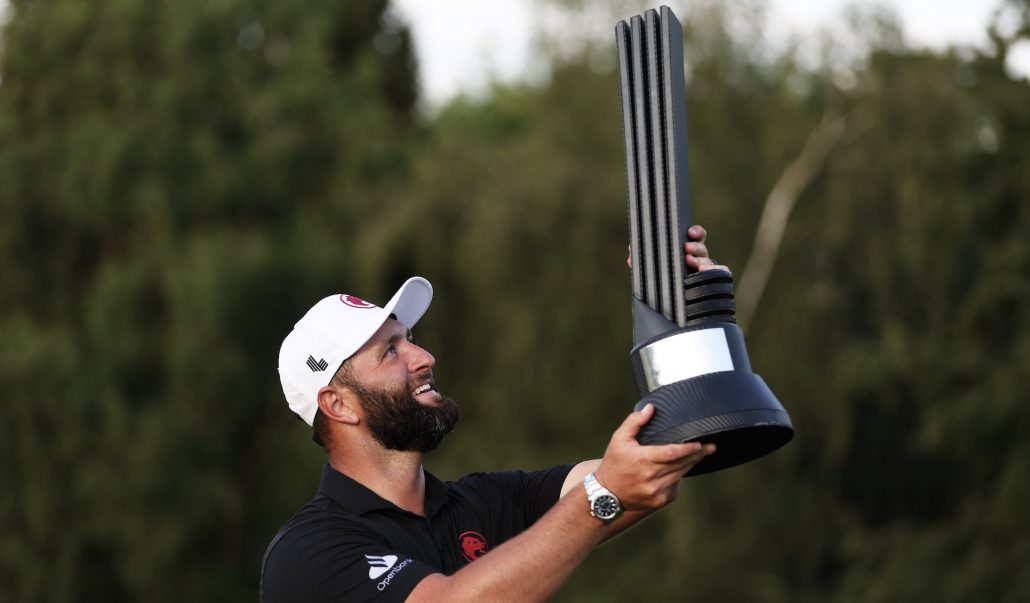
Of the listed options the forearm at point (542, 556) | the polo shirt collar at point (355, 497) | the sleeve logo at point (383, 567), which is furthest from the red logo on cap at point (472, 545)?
the forearm at point (542, 556)

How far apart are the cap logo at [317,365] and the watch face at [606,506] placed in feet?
4.18

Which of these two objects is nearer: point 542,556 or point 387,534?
point 542,556

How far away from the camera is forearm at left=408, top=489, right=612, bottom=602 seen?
→ 137 inches

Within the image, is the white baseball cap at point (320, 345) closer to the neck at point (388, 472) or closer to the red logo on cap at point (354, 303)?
the red logo on cap at point (354, 303)

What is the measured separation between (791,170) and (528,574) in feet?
55.6

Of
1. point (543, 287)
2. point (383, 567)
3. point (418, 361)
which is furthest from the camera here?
point (543, 287)

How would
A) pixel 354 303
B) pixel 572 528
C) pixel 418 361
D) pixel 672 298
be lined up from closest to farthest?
pixel 572 528, pixel 672 298, pixel 418 361, pixel 354 303

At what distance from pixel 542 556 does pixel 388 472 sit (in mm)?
1009

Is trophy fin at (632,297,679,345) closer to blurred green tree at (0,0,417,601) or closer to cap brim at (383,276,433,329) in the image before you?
cap brim at (383,276,433,329)

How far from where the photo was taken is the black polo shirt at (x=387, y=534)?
394 cm

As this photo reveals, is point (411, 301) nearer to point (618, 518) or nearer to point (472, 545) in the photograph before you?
point (472, 545)

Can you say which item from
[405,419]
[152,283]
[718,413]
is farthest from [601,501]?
[152,283]

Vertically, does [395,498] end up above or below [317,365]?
below

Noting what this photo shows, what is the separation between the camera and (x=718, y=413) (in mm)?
3369
